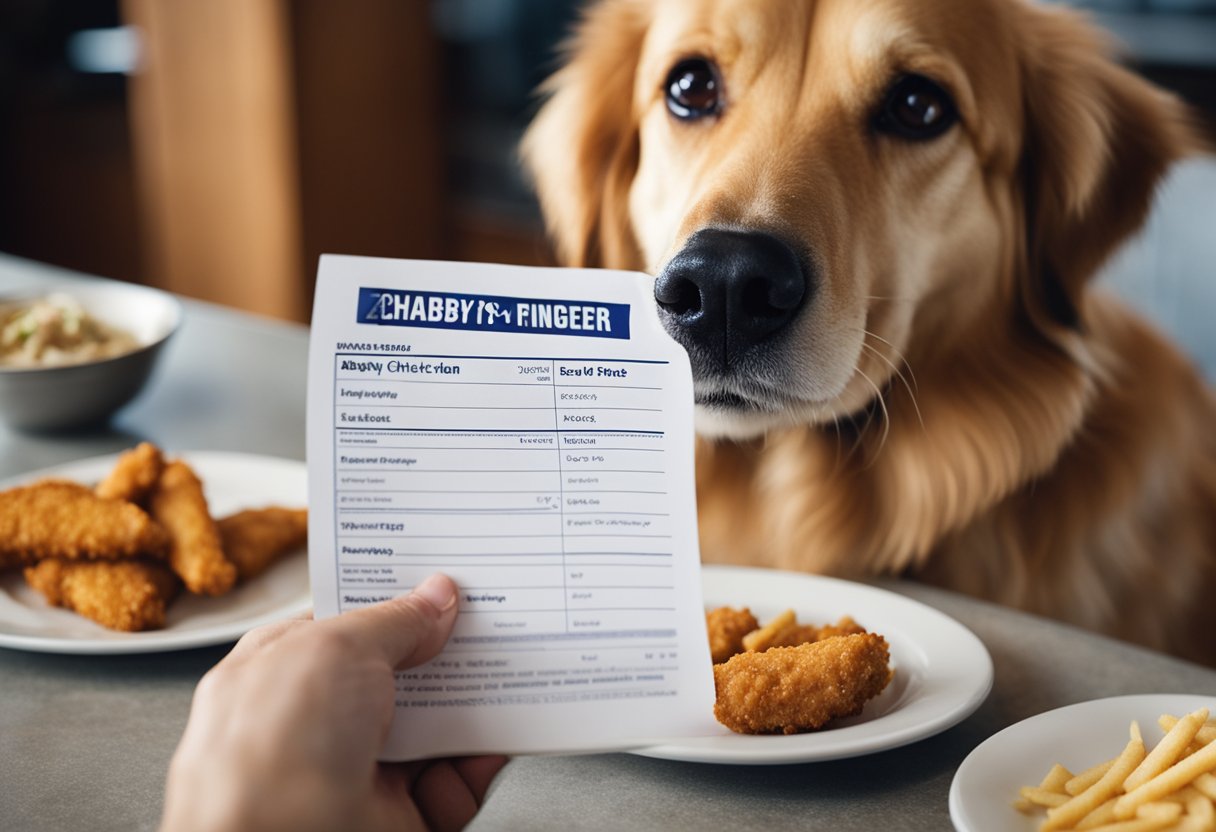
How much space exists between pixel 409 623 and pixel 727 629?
14.5 inches

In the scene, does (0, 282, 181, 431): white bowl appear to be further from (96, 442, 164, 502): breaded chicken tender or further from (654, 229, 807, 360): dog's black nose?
(654, 229, 807, 360): dog's black nose

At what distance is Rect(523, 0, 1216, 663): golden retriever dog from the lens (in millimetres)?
1373

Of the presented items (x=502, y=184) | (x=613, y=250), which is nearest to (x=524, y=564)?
(x=613, y=250)

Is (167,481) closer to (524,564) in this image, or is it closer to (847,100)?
(524,564)

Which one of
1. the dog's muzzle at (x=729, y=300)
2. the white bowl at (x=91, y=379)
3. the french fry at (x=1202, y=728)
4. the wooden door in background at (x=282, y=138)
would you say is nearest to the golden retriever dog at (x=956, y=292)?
the dog's muzzle at (x=729, y=300)

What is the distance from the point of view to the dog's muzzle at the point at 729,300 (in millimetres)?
1076

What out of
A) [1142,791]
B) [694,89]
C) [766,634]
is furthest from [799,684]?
[694,89]

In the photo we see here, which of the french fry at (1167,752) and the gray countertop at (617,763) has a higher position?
the french fry at (1167,752)

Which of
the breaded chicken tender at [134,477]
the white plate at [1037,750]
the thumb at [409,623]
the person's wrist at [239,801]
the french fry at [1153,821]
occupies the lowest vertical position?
the breaded chicken tender at [134,477]

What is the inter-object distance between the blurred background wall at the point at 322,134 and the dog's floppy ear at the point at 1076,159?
8.16 ft

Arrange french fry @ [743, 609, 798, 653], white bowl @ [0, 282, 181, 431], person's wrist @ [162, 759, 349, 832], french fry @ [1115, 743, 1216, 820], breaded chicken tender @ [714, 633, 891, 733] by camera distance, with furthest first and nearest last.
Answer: white bowl @ [0, 282, 181, 431] < french fry @ [743, 609, 798, 653] < breaded chicken tender @ [714, 633, 891, 733] < french fry @ [1115, 743, 1216, 820] < person's wrist @ [162, 759, 349, 832]

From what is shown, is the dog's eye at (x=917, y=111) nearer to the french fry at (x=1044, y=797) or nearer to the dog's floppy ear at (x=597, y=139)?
the dog's floppy ear at (x=597, y=139)

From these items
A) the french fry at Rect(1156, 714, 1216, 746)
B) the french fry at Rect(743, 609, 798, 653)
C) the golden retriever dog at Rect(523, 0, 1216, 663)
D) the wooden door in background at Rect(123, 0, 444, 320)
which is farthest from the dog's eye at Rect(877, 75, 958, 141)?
the wooden door in background at Rect(123, 0, 444, 320)

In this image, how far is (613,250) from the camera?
1.66 meters
